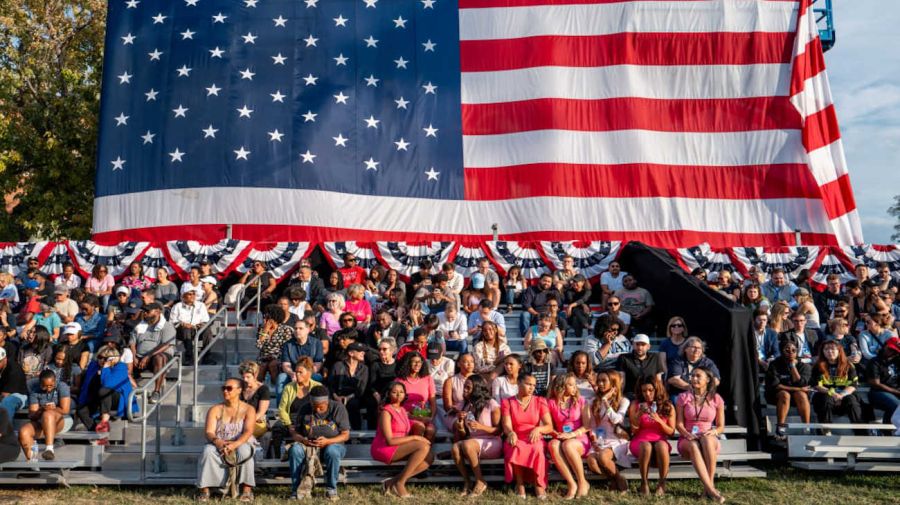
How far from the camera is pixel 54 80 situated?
22078mm

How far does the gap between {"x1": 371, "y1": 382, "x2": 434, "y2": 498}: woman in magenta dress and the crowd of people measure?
0.7 inches

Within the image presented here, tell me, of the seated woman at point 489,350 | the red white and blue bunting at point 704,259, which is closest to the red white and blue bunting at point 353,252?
the red white and blue bunting at point 704,259

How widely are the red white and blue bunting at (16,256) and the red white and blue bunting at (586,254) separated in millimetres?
8920

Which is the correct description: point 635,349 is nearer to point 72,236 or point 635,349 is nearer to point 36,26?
point 72,236

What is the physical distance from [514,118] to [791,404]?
9.24 m

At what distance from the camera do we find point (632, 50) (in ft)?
59.3

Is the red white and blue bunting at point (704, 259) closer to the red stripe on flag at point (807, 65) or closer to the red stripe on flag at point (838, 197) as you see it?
the red stripe on flag at point (838, 197)

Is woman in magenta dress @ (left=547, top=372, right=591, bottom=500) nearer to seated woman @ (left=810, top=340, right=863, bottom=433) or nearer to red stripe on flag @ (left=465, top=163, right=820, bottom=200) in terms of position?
seated woman @ (left=810, top=340, right=863, bottom=433)

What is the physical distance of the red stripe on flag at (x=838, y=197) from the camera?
17523 millimetres

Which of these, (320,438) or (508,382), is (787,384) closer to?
(508,382)

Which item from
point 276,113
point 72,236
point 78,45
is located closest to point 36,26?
point 78,45

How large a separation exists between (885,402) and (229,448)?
686 centimetres

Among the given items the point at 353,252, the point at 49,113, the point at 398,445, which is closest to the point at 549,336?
the point at 398,445

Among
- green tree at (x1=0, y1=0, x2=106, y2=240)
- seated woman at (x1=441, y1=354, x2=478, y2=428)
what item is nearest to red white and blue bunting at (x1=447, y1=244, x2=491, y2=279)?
seated woman at (x1=441, y1=354, x2=478, y2=428)
